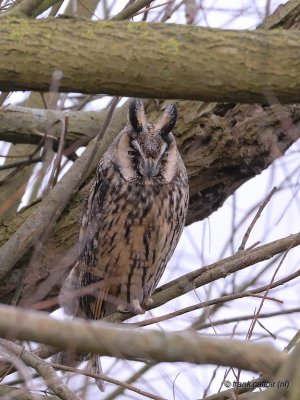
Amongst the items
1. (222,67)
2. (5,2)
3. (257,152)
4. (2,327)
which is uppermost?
(5,2)

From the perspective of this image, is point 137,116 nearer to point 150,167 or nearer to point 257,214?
point 150,167

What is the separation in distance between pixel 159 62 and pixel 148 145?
1460 mm

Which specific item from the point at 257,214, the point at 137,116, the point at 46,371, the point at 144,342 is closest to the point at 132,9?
the point at 137,116

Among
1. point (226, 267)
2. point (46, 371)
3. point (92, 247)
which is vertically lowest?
point (46, 371)

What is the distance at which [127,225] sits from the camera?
4.32 metres

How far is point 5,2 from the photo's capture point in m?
4.36

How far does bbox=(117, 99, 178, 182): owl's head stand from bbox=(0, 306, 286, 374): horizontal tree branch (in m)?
2.09

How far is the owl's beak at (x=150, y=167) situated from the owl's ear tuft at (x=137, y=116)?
15cm

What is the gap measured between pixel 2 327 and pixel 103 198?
2.46 metres

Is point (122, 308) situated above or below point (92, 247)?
below

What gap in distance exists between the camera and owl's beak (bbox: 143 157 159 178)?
4.11 meters

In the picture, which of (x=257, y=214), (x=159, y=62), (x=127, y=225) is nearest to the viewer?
(x=159, y=62)

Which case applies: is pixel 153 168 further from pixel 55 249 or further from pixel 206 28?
pixel 206 28

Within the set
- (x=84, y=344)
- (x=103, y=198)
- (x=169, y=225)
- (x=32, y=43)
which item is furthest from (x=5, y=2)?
(x=84, y=344)
